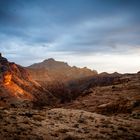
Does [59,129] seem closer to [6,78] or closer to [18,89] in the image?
[18,89]

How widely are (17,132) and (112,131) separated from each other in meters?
8.63

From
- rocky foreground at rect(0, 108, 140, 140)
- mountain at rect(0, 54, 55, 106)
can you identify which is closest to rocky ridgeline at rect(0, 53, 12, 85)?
mountain at rect(0, 54, 55, 106)

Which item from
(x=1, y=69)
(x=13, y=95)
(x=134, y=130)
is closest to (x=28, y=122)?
(x=134, y=130)

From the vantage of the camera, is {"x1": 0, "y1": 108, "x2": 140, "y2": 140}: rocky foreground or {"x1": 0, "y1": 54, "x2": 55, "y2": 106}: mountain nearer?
{"x1": 0, "y1": 108, "x2": 140, "y2": 140}: rocky foreground

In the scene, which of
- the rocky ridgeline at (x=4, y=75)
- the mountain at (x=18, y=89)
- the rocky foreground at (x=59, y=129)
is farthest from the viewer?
the rocky ridgeline at (x=4, y=75)

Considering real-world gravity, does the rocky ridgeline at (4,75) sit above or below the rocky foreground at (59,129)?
above

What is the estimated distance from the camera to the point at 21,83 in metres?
182

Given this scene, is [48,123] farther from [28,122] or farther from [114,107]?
[114,107]

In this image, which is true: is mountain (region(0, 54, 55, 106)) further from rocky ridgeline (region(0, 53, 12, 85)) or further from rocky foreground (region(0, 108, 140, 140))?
rocky foreground (region(0, 108, 140, 140))

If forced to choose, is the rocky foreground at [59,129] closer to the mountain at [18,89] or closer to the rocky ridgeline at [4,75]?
the mountain at [18,89]

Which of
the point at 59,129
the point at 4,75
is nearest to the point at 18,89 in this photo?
the point at 4,75

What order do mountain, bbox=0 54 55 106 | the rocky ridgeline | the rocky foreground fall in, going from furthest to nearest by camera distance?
the rocky ridgeline, mountain, bbox=0 54 55 106, the rocky foreground

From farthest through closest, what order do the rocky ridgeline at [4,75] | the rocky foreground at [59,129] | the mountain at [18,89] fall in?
A: the rocky ridgeline at [4,75], the mountain at [18,89], the rocky foreground at [59,129]

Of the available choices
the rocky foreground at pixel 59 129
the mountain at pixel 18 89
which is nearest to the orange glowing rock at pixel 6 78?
the mountain at pixel 18 89
